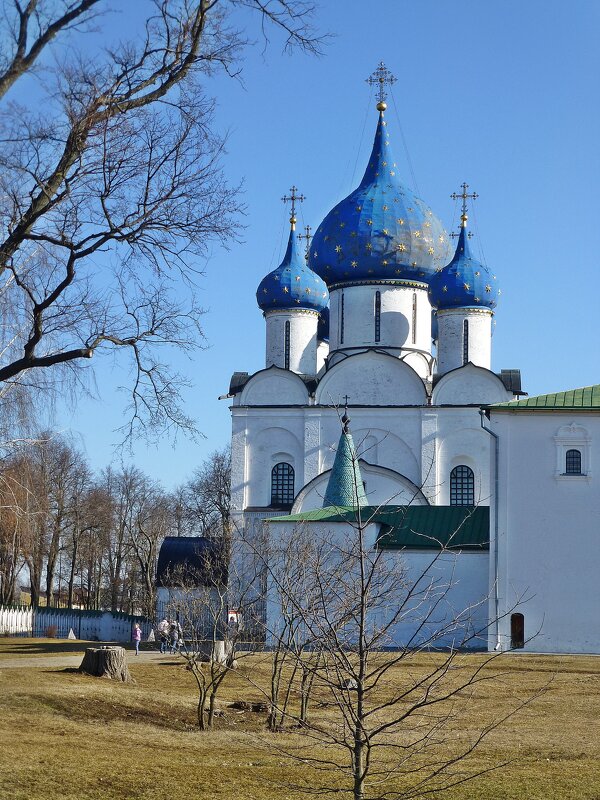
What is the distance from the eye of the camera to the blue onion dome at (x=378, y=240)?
3453cm

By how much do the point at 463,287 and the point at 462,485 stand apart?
5546 millimetres

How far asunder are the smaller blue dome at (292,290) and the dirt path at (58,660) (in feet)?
45.2

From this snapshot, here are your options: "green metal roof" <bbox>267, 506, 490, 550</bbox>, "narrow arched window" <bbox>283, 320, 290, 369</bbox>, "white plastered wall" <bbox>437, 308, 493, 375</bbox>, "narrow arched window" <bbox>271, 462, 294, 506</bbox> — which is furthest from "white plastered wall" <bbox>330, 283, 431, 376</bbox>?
"green metal roof" <bbox>267, 506, 490, 550</bbox>

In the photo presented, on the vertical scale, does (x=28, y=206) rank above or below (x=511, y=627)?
above

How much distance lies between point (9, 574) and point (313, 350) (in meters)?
14.9

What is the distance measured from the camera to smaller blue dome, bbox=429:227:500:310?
33.5 meters

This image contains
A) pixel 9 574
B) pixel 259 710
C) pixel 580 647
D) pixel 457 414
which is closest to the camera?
pixel 259 710

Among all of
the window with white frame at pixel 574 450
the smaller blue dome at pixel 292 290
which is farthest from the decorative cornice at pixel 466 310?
the window with white frame at pixel 574 450

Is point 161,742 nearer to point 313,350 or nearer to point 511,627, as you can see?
point 511,627

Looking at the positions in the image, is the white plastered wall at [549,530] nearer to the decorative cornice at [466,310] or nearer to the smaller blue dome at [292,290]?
the decorative cornice at [466,310]

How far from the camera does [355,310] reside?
3447cm

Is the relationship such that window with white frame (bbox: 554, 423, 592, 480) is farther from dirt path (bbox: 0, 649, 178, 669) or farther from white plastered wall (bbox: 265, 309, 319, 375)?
white plastered wall (bbox: 265, 309, 319, 375)

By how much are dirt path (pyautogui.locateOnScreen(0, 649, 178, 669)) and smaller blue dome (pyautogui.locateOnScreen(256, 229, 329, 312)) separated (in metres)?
13.8

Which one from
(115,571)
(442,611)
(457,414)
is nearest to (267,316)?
(457,414)
